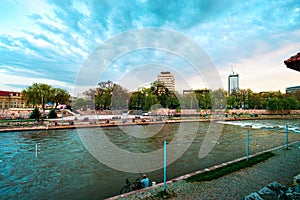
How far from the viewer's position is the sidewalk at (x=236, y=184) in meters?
5.38

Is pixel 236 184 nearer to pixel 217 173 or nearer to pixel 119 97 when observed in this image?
pixel 217 173

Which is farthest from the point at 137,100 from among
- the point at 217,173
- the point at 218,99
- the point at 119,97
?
the point at 217,173

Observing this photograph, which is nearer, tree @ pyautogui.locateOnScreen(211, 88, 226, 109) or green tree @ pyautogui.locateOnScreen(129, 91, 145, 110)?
green tree @ pyautogui.locateOnScreen(129, 91, 145, 110)

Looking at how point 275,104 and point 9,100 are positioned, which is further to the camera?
point 9,100

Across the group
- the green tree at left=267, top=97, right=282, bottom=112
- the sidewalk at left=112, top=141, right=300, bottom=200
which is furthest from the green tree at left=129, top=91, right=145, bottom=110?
the sidewalk at left=112, top=141, right=300, bottom=200

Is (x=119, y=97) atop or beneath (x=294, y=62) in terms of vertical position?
atop

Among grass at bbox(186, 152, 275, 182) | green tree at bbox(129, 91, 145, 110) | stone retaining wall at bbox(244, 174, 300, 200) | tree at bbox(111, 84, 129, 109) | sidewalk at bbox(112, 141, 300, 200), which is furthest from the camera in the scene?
tree at bbox(111, 84, 129, 109)

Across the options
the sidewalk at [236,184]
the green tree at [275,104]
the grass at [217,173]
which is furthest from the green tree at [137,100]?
the sidewalk at [236,184]

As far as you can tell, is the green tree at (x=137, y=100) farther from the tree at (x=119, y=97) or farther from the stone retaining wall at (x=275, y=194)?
the stone retaining wall at (x=275, y=194)

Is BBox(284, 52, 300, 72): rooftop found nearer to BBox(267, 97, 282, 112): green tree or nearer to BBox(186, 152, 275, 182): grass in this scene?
BBox(186, 152, 275, 182): grass

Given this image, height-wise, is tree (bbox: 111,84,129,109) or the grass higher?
tree (bbox: 111,84,129,109)

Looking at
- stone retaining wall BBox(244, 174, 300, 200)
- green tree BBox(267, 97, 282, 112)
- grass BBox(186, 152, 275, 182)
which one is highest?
green tree BBox(267, 97, 282, 112)

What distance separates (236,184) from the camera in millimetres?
6070

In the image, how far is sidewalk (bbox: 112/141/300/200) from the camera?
5385 millimetres
